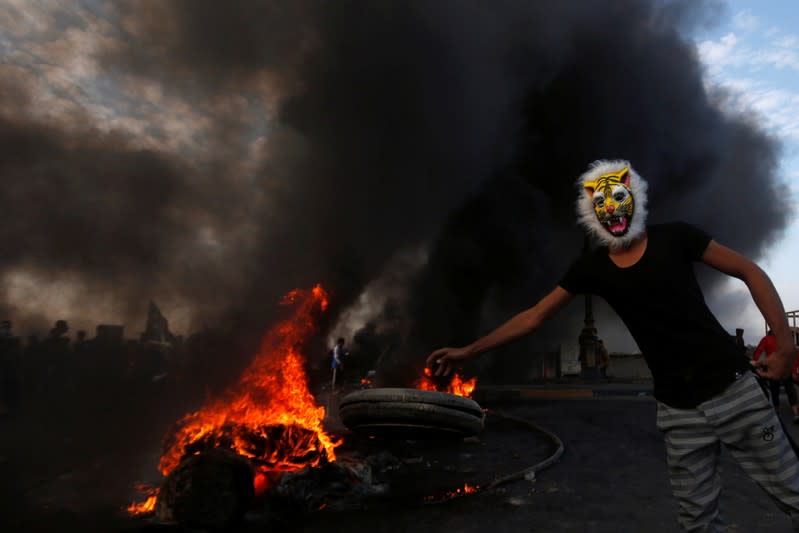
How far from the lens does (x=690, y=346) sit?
2.20 meters

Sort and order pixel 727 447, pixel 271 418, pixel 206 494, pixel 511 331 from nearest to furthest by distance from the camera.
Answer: pixel 727 447 → pixel 511 331 → pixel 206 494 → pixel 271 418

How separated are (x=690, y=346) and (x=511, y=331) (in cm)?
84

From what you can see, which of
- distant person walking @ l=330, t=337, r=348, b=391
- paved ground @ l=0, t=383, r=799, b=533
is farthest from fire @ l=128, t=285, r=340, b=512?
distant person walking @ l=330, t=337, r=348, b=391

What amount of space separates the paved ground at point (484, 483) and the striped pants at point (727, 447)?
191cm

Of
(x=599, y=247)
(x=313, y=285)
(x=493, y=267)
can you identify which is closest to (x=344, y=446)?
(x=599, y=247)

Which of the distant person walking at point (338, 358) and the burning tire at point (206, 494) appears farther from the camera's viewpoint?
the distant person walking at point (338, 358)

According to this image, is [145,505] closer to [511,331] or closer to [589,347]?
[511,331]

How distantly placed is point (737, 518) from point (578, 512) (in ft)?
3.93

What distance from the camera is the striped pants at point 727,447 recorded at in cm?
203

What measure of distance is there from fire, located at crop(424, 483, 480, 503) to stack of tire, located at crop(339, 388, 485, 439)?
119cm

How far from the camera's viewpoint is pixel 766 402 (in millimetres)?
2088

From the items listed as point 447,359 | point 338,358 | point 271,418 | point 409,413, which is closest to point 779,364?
point 447,359

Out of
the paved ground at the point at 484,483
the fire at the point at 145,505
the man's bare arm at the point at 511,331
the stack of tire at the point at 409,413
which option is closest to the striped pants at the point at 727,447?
the man's bare arm at the point at 511,331

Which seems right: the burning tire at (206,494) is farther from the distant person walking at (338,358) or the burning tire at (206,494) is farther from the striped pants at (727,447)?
the distant person walking at (338,358)
